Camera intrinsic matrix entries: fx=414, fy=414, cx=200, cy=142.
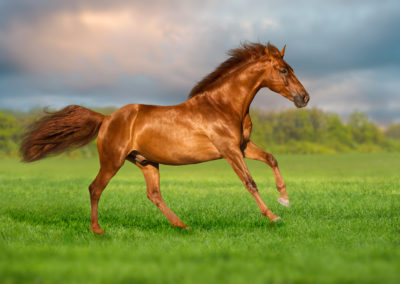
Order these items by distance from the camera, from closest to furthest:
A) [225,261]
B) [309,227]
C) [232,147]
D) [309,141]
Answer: [225,261] → [232,147] → [309,227] → [309,141]

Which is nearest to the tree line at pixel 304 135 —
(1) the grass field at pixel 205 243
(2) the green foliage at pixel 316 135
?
(2) the green foliage at pixel 316 135

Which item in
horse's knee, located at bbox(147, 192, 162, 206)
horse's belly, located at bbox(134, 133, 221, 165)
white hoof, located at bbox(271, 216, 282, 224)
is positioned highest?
horse's belly, located at bbox(134, 133, 221, 165)

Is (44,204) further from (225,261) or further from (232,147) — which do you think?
(225,261)

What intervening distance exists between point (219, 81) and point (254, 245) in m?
2.88

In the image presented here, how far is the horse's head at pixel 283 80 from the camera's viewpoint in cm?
670

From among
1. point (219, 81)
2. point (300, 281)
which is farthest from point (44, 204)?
point (300, 281)

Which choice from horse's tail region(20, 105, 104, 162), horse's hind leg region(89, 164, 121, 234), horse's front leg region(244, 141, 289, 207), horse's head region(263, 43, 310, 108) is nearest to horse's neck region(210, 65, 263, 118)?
horse's head region(263, 43, 310, 108)

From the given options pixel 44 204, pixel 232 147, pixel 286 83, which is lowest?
pixel 44 204

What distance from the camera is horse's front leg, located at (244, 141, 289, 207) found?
6.65 metres

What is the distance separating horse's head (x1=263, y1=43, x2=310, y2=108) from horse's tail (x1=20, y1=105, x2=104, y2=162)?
311cm

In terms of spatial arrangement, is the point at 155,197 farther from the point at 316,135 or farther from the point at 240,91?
the point at 316,135

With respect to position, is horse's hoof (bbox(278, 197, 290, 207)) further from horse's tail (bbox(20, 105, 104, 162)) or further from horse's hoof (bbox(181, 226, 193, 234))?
horse's tail (bbox(20, 105, 104, 162))

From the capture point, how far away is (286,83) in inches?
265

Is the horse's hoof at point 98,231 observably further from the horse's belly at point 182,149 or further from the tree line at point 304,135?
the tree line at point 304,135
